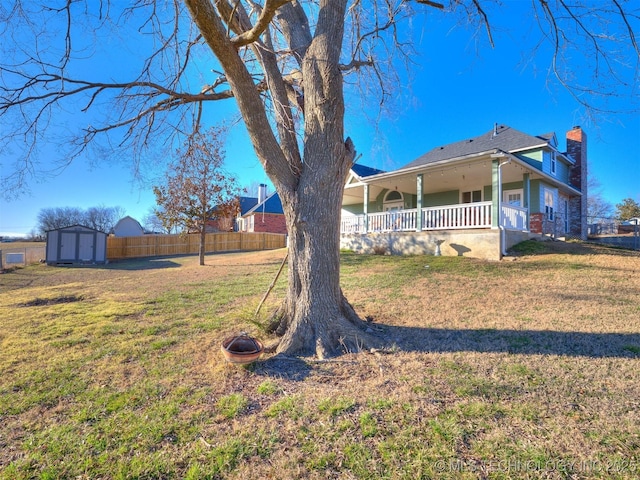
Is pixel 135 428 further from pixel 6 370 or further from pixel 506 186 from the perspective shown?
pixel 506 186

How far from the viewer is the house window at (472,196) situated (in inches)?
616

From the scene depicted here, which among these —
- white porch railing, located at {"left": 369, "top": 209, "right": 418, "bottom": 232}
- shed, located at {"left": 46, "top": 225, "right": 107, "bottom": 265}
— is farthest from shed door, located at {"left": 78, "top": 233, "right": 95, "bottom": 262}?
white porch railing, located at {"left": 369, "top": 209, "right": 418, "bottom": 232}

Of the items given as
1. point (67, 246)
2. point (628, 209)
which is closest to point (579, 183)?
point (628, 209)

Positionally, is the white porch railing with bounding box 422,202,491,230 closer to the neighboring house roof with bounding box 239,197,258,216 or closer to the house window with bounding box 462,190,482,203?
the house window with bounding box 462,190,482,203

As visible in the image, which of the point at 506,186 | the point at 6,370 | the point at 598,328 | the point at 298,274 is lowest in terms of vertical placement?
the point at 6,370

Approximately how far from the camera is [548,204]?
566 inches

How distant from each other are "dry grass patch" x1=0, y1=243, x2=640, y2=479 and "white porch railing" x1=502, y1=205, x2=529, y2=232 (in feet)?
17.6

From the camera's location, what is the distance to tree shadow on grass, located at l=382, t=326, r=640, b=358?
3.59 m

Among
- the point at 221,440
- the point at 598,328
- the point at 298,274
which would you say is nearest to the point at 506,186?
the point at 598,328

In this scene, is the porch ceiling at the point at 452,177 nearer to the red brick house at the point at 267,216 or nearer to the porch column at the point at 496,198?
the porch column at the point at 496,198

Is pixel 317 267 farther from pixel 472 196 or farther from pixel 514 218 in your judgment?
pixel 472 196

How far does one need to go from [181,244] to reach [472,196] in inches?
829

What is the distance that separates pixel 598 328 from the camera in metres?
4.29

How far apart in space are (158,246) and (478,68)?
24535mm
